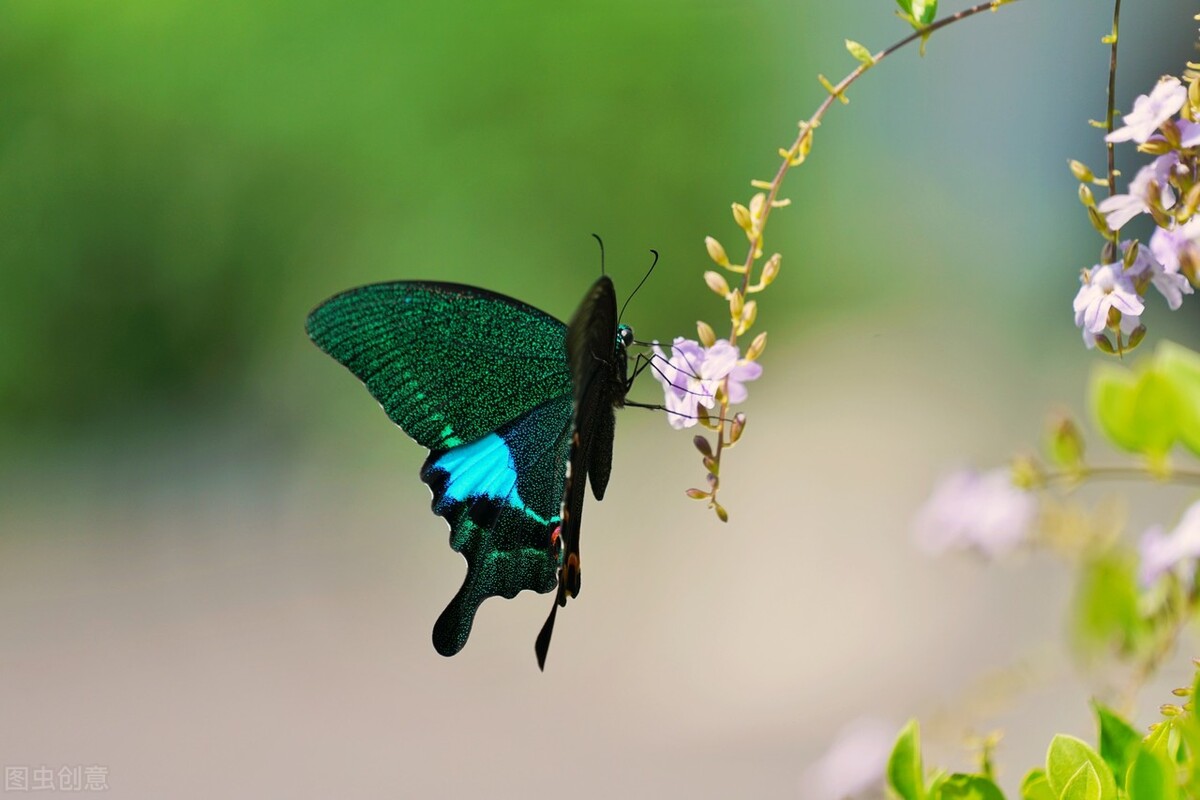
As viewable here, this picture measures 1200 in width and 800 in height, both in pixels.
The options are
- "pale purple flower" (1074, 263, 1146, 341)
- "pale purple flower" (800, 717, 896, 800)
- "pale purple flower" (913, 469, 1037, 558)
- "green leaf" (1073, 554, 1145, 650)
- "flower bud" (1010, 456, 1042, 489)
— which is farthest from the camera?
"pale purple flower" (913, 469, 1037, 558)

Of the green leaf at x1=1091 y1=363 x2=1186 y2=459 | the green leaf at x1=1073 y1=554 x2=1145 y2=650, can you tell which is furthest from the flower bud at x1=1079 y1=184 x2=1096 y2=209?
the green leaf at x1=1073 y1=554 x2=1145 y2=650

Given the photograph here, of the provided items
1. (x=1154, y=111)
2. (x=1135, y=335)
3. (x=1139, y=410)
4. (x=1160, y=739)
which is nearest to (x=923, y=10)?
(x=1154, y=111)

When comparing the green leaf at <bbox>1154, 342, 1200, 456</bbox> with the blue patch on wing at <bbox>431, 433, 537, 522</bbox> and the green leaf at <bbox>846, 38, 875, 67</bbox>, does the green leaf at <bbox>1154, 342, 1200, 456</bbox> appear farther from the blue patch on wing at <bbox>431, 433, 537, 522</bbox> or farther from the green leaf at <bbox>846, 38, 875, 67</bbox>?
the blue patch on wing at <bbox>431, 433, 537, 522</bbox>

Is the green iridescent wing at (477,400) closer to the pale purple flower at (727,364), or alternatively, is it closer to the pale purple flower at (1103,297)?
the pale purple flower at (727,364)

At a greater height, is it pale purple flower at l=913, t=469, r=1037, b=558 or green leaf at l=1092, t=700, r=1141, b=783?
pale purple flower at l=913, t=469, r=1037, b=558

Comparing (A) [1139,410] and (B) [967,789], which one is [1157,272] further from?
(B) [967,789]

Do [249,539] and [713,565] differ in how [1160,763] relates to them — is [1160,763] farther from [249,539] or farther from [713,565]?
[249,539]

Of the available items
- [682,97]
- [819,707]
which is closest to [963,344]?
[682,97]
